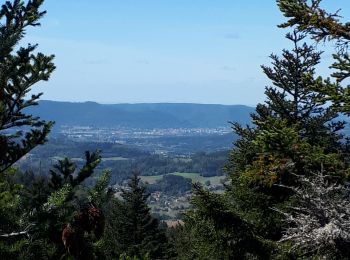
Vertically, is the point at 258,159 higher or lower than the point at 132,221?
higher

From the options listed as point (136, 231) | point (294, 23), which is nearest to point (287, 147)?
point (294, 23)

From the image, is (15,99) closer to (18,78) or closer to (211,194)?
(18,78)

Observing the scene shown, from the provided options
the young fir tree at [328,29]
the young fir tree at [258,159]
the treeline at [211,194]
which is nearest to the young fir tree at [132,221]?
the young fir tree at [258,159]

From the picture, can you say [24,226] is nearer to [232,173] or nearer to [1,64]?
[1,64]

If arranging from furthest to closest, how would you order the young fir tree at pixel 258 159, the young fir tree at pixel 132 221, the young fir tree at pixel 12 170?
the young fir tree at pixel 132 221, the young fir tree at pixel 258 159, the young fir tree at pixel 12 170

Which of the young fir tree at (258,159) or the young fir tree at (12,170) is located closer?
the young fir tree at (12,170)

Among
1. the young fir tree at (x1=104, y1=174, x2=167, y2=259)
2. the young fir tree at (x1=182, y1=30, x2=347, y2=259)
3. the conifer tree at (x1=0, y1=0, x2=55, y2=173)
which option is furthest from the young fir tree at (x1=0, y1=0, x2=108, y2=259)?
the young fir tree at (x1=104, y1=174, x2=167, y2=259)

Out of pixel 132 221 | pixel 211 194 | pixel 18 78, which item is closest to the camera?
pixel 18 78

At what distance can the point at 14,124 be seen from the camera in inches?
259

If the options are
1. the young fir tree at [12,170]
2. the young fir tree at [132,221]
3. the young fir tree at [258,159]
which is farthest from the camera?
the young fir tree at [132,221]

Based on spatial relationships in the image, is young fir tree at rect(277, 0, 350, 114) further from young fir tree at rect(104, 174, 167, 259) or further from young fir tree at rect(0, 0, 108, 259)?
young fir tree at rect(104, 174, 167, 259)

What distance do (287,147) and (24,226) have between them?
4415mm

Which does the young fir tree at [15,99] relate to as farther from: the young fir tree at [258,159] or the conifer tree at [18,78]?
the young fir tree at [258,159]

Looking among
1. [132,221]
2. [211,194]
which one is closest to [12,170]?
[211,194]
